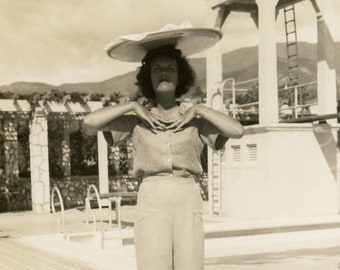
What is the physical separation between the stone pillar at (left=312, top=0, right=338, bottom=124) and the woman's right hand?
1114 centimetres

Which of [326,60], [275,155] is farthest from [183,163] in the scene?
[326,60]

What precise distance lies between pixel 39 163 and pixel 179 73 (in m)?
14.9

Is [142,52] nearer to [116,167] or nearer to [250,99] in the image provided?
[116,167]

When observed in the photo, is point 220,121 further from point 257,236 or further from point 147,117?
point 257,236

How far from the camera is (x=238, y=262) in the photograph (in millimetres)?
8281

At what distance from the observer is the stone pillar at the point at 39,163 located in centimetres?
1756

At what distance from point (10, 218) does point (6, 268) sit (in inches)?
332

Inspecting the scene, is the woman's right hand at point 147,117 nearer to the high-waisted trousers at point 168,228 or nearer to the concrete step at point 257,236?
the high-waisted trousers at point 168,228

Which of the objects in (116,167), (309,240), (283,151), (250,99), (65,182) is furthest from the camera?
(250,99)

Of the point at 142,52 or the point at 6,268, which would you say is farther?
the point at 6,268

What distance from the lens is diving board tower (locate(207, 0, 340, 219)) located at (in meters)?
12.8

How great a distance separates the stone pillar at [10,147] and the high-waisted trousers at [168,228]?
1660 centimetres

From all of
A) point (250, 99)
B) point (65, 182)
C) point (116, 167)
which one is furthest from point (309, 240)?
point (250, 99)

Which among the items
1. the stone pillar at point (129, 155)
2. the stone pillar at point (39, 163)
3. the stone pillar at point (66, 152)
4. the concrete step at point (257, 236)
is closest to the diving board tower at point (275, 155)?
the concrete step at point (257, 236)
